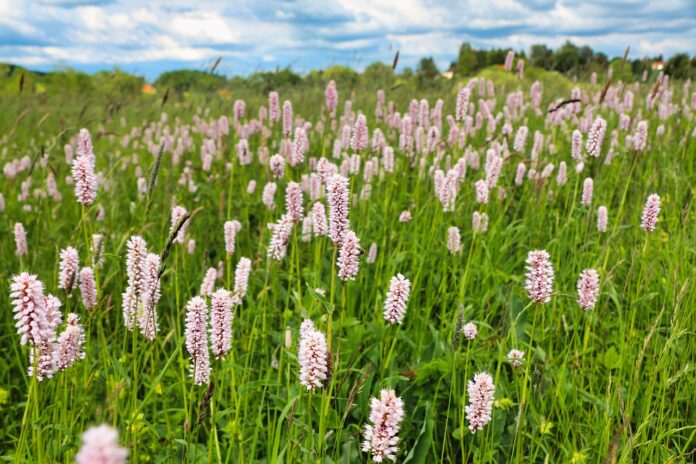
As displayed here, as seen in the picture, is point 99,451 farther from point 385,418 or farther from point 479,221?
point 479,221

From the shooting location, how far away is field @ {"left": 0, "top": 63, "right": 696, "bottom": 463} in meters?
2.07

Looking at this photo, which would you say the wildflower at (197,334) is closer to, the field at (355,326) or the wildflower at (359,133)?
the field at (355,326)

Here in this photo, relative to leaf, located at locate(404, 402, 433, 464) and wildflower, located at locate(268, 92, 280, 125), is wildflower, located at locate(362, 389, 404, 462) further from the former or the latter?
wildflower, located at locate(268, 92, 280, 125)

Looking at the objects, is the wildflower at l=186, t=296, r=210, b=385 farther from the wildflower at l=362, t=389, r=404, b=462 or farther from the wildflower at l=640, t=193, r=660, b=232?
the wildflower at l=640, t=193, r=660, b=232

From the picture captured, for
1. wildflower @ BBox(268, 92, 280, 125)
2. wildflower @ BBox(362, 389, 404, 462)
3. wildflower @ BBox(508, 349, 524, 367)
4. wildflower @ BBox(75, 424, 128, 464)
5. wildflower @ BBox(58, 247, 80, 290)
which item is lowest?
wildflower @ BBox(508, 349, 524, 367)

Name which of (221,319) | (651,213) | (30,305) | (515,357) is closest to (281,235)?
(221,319)

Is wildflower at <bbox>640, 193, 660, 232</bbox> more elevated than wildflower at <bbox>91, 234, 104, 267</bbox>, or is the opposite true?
wildflower at <bbox>640, 193, 660, 232</bbox>

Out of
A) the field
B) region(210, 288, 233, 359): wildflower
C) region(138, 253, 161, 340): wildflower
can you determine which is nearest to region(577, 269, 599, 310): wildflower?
the field

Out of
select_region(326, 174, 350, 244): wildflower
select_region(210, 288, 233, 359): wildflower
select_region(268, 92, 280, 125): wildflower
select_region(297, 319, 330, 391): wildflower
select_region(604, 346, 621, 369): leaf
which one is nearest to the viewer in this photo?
select_region(297, 319, 330, 391): wildflower

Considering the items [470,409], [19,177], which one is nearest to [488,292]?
[470,409]

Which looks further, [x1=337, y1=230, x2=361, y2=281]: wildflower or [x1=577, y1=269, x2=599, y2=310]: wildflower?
[x1=577, y1=269, x2=599, y2=310]: wildflower

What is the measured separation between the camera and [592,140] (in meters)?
3.75

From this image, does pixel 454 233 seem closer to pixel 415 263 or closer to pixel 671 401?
pixel 415 263

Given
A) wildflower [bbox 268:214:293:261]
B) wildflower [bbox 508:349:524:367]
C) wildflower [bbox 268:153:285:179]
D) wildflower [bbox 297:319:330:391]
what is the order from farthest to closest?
wildflower [bbox 268:153:285:179], wildflower [bbox 268:214:293:261], wildflower [bbox 508:349:524:367], wildflower [bbox 297:319:330:391]
